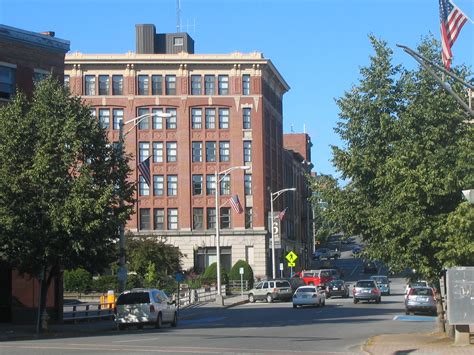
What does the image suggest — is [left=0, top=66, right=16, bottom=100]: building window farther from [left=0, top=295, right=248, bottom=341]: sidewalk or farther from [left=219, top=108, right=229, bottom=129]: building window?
[left=219, top=108, right=229, bottom=129]: building window

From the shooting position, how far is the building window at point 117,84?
87.1 m

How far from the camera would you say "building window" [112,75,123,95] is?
286 ft

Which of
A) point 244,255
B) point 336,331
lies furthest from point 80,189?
point 244,255

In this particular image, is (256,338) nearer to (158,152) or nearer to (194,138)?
(194,138)

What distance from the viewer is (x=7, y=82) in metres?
38.0

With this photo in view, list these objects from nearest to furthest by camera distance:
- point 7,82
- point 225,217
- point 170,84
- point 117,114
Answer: point 7,82 → point 117,114 → point 170,84 → point 225,217

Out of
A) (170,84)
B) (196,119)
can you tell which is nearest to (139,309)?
(196,119)

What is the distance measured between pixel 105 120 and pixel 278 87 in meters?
22.9

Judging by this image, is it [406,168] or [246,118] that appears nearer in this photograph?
[406,168]

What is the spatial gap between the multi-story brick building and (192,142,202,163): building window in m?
0.11

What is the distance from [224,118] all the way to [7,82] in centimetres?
5102

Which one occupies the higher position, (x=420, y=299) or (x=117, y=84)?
(x=117, y=84)

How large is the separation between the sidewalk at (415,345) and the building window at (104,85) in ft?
214

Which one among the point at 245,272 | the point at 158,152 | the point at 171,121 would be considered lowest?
the point at 245,272
